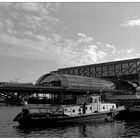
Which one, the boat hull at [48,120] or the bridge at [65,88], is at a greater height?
the bridge at [65,88]

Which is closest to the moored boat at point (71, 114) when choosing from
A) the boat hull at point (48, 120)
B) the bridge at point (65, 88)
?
the boat hull at point (48, 120)

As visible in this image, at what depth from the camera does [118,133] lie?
136 ft

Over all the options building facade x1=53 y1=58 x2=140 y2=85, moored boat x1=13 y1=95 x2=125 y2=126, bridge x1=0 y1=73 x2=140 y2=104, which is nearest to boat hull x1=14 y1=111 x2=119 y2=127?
moored boat x1=13 y1=95 x2=125 y2=126

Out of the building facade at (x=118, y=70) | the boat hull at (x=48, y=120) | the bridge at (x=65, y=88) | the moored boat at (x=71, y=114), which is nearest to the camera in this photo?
the boat hull at (x=48, y=120)

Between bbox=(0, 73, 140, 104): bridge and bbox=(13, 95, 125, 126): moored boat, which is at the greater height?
bbox=(0, 73, 140, 104): bridge

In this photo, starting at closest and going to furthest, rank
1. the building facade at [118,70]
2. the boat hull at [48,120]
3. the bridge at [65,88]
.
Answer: the boat hull at [48,120], the bridge at [65,88], the building facade at [118,70]

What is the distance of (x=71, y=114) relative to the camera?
51.6 metres

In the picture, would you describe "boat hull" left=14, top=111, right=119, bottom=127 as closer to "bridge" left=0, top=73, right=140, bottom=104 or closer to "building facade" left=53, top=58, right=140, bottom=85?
"bridge" left=0, top=73, right=140, bottom=104

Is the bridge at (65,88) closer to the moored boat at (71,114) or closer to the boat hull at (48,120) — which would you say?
the moored boat at (71,114)

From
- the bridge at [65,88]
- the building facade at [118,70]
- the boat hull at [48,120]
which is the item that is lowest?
the boat hull at [48,120]

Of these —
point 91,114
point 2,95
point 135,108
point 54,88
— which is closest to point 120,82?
point 54,88

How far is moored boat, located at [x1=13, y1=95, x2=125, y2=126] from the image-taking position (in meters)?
47.5

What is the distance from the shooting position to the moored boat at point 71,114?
156 ft

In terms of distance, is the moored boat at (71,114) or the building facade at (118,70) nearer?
the moored boat at (71,114)
